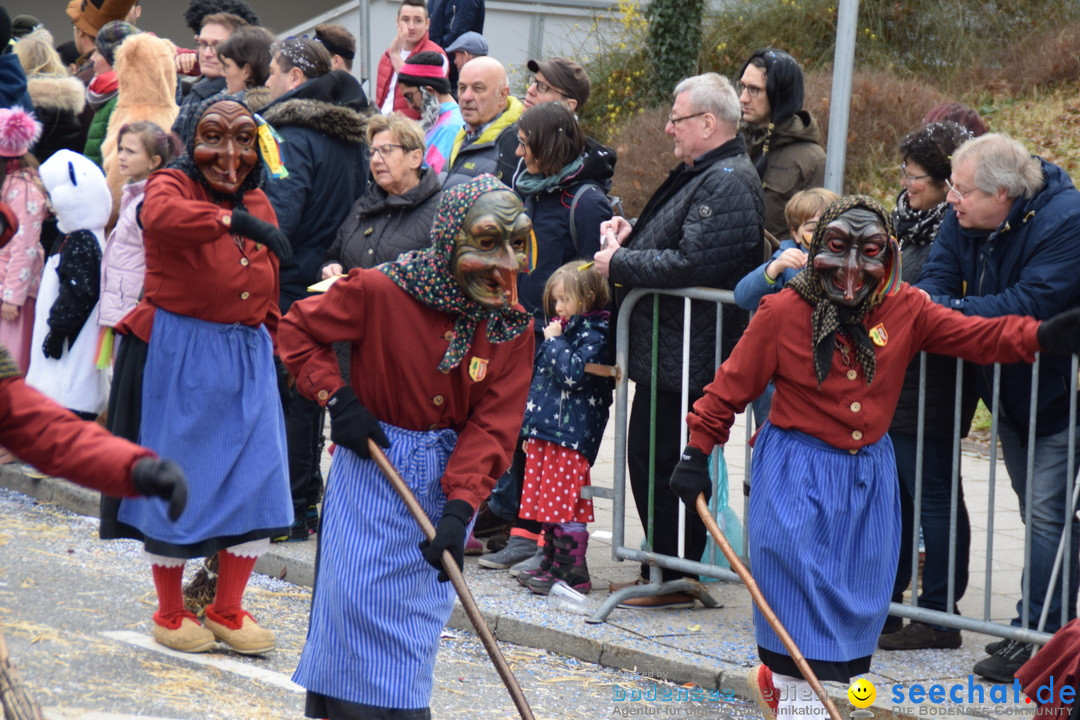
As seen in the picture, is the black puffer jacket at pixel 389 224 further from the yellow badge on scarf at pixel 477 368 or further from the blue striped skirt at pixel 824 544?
the blue striped skirt at pixel 824 544

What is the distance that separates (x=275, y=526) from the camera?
5.38 m

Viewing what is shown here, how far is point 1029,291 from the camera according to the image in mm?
4957

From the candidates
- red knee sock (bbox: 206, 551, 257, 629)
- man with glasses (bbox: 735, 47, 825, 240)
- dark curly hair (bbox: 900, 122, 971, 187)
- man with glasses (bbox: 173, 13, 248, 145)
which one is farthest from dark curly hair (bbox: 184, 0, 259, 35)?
dark curly hair (bbox: 900, 122, 971, 187)

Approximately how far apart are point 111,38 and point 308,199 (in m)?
3.84

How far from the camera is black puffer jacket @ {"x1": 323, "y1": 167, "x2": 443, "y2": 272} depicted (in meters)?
6.29

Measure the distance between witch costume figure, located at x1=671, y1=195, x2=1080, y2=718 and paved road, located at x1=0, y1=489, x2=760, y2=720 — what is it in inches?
35.1

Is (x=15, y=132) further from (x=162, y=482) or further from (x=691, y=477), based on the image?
(x=162, y=482)

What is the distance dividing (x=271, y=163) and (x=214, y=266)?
2.10 feet

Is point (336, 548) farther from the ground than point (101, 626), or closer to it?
farther from the ground

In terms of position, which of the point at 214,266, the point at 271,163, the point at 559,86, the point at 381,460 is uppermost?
the point at 559,86

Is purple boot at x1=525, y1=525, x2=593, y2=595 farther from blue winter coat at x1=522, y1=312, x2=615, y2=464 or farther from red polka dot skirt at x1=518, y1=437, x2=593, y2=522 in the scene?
blue winter coat at x1=522, y1=312, x2=615, y2=464

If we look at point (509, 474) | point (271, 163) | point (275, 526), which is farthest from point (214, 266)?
point (509, 474)

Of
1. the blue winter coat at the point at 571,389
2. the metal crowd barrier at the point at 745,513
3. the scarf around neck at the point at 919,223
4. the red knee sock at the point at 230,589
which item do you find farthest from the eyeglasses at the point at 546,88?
the red knee sock at the point at 230,589

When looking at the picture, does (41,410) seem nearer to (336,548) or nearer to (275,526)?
(336,548)
